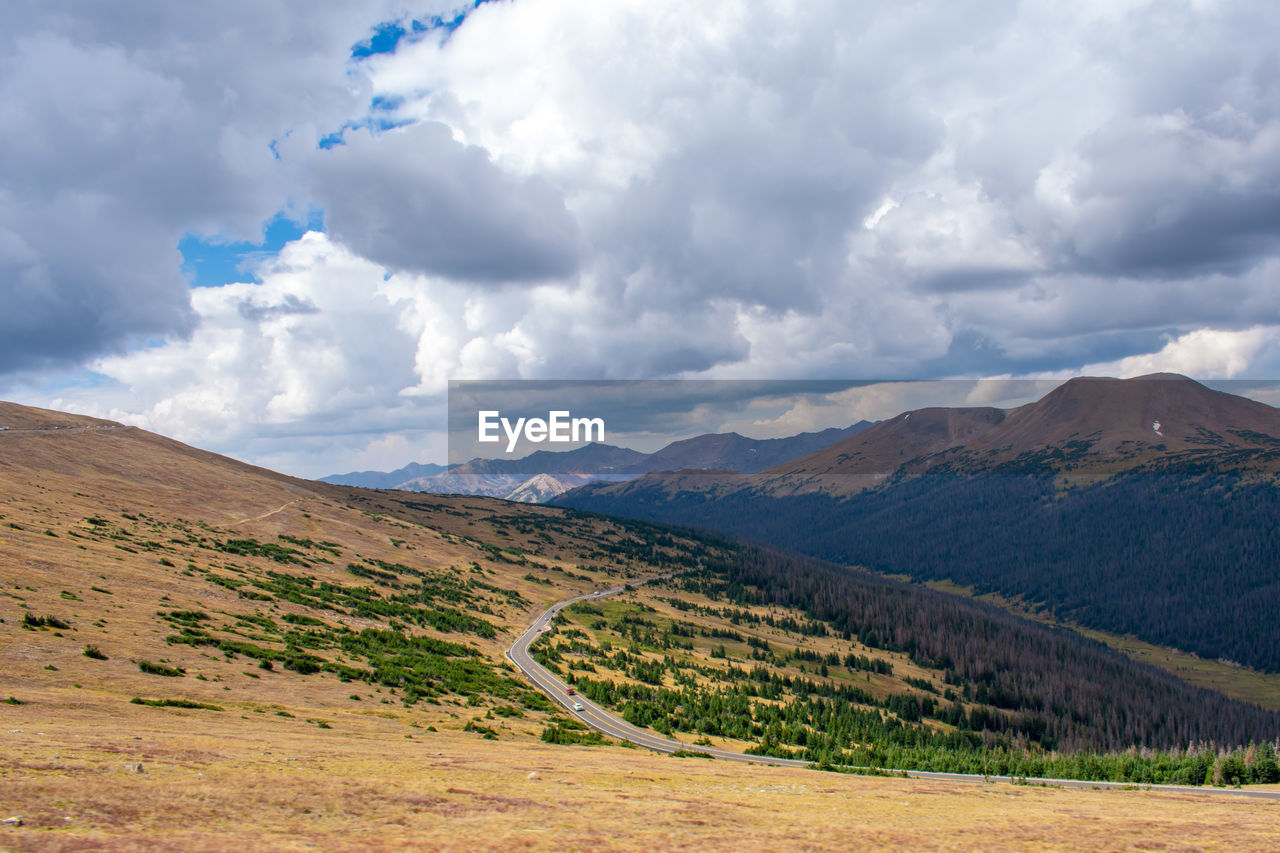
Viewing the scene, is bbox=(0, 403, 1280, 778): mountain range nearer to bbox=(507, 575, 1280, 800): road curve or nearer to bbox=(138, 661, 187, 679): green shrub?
bbox=(138, 661, 187, 679): green shrub

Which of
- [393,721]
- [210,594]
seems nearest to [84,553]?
[210,594]

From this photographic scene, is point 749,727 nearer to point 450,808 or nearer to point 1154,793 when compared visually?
point 1154,793

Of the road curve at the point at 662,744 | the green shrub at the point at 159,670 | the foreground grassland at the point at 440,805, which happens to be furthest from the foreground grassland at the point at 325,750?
the road curve at the point at 662,744

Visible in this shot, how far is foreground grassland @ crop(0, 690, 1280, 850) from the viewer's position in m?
18.8

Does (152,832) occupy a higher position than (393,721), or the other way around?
(152,832)

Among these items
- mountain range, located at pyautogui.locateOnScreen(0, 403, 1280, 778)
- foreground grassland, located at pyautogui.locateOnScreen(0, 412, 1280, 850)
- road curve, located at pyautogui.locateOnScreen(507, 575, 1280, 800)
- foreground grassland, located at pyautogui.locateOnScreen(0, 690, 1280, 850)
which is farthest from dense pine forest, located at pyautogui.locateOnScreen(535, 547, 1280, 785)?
foreground grassland, located at pyautogui.locateOnScreen(0, 690, 1280, 850)

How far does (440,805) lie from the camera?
23484 mm

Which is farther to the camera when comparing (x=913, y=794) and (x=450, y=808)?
(x=913, y=794)

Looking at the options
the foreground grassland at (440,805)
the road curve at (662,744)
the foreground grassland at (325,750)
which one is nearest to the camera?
the foreground grassland at (440,805)

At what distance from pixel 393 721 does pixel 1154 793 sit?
5672cm

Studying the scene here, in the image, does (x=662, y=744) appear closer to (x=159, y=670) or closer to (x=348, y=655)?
(x=348, y=655)

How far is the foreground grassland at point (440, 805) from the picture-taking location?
18828mm

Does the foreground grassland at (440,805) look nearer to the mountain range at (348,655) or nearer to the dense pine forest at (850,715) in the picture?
the mountain range at (348,655)

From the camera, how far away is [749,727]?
93312mm
